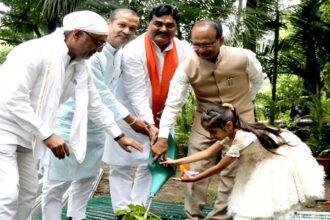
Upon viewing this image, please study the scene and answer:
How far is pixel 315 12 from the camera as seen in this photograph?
7957mm

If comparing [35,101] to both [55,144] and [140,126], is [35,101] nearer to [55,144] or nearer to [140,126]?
[55,144]

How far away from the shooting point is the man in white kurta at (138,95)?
3.84m

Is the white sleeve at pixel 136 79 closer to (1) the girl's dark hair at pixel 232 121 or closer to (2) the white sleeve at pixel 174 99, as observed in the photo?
(2) the white sleeve at pixel 174 99

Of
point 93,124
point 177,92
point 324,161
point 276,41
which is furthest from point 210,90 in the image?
point 276,41

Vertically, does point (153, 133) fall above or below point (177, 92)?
below

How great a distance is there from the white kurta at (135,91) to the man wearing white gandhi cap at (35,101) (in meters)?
0.81

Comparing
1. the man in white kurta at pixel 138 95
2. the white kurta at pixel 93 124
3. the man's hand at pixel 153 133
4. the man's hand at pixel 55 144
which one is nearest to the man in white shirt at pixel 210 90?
the man's hand at pixel 153 133

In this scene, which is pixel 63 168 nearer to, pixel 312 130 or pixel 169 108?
pixel 169 108

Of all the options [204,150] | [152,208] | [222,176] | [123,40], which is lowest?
[152,208]

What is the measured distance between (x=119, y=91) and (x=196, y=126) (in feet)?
2.32

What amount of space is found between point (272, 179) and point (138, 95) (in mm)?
1275

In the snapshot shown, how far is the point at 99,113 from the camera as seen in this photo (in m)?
3.39

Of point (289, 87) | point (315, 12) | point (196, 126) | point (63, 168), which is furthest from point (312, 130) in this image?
point (63, 168)

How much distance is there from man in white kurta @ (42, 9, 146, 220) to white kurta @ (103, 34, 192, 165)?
0.29 feet
